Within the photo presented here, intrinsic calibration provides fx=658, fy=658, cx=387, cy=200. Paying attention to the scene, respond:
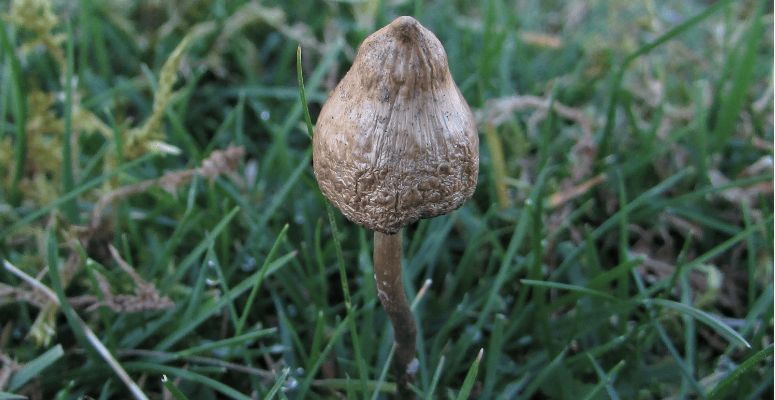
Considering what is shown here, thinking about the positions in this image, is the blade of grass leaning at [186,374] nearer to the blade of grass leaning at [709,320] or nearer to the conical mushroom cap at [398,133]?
the conical mushroom cap at [398,133]

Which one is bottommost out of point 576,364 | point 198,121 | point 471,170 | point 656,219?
point 576,364

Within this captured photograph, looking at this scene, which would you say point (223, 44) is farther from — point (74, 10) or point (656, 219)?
point (656, 219)

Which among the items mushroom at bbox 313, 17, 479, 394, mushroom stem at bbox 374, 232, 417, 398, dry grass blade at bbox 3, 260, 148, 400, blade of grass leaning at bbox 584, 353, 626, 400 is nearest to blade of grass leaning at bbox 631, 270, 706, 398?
blade of grass leaning at bbox 584, 353, 626, 400

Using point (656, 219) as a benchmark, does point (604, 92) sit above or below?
above

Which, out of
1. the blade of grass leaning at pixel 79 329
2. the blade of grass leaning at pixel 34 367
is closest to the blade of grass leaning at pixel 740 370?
the blade of grass leaning at pixel 79 329

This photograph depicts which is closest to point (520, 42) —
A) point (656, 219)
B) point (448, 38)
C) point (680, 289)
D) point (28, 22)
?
point (448, 38)

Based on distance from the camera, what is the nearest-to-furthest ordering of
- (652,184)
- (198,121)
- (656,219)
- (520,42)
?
1. (656,219)
2. (652,184)
3. (198,121)
4. (520,42)

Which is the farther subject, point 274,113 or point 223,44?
point 223,44

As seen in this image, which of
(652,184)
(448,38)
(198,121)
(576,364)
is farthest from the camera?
(448,38)

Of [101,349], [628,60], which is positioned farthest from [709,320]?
[101,349]
